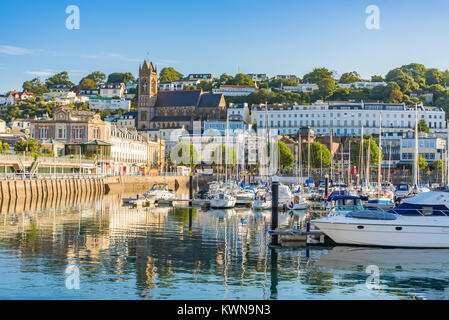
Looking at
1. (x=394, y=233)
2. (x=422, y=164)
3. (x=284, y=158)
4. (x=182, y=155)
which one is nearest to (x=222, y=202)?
(x=394, y=233)

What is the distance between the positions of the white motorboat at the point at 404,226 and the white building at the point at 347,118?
157m

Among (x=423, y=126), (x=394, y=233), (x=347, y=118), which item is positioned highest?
(x=347, y=118)

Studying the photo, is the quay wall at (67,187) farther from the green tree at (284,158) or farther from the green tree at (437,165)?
the green tree at (437,165)

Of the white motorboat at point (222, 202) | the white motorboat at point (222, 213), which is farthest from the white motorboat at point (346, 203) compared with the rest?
the white motorboat at point (222, 202)

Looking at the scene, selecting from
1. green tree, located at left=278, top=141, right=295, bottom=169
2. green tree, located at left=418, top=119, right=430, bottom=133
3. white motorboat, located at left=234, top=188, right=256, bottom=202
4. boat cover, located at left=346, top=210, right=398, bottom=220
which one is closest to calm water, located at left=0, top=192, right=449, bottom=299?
boat cover, located at left=346, top=210, right=398, bottom=220

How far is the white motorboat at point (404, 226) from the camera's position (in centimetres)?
3000

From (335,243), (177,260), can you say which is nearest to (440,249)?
(335,243)

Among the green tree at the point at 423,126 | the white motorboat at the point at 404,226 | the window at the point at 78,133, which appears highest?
the green tree at the point at 423,126

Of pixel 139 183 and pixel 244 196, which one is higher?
pixel 244 196

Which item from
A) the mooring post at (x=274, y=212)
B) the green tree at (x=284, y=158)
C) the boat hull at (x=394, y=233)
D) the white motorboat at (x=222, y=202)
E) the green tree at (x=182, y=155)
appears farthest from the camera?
the green tree at (x=182, y=155)

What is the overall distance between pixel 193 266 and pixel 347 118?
170280 mm

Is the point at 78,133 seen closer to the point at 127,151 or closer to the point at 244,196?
the point at 127,151

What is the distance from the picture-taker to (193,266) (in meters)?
25.8
